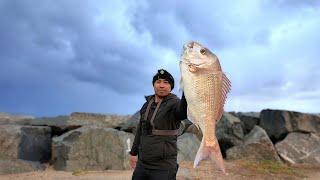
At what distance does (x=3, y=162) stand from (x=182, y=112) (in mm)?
7650

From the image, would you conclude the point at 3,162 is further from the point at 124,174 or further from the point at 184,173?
the point at 184,173

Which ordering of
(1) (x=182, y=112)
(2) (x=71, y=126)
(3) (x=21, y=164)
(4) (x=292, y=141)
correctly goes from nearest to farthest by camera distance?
(1) (x=182, y=112) < (3) (x=21, y=164) < (2) (x=71, y=126) < (4) (x=292, y=141)

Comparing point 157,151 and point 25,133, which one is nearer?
point 157,151

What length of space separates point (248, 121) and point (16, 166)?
7722 mm

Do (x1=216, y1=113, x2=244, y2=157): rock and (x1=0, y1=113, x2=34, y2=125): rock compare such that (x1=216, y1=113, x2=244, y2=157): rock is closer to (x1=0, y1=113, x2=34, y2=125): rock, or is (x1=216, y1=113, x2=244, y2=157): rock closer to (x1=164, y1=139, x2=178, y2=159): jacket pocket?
(x1=0, y1=113, x2=34, y2=125): rock

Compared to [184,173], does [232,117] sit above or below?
above

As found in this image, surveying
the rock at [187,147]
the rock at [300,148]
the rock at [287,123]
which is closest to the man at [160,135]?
the rock at [187,147]

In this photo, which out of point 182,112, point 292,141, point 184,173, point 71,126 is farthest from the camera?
point 292,141

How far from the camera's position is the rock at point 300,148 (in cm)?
1418

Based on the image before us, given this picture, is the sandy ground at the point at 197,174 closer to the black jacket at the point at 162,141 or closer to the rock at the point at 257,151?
the rock at the point at 257,151

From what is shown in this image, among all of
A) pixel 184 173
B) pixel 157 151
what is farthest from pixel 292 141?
pixel 157 151

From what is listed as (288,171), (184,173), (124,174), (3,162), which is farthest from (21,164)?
(288,171)

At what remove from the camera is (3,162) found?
37.7 ft

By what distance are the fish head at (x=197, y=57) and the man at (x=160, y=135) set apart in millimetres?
1055
